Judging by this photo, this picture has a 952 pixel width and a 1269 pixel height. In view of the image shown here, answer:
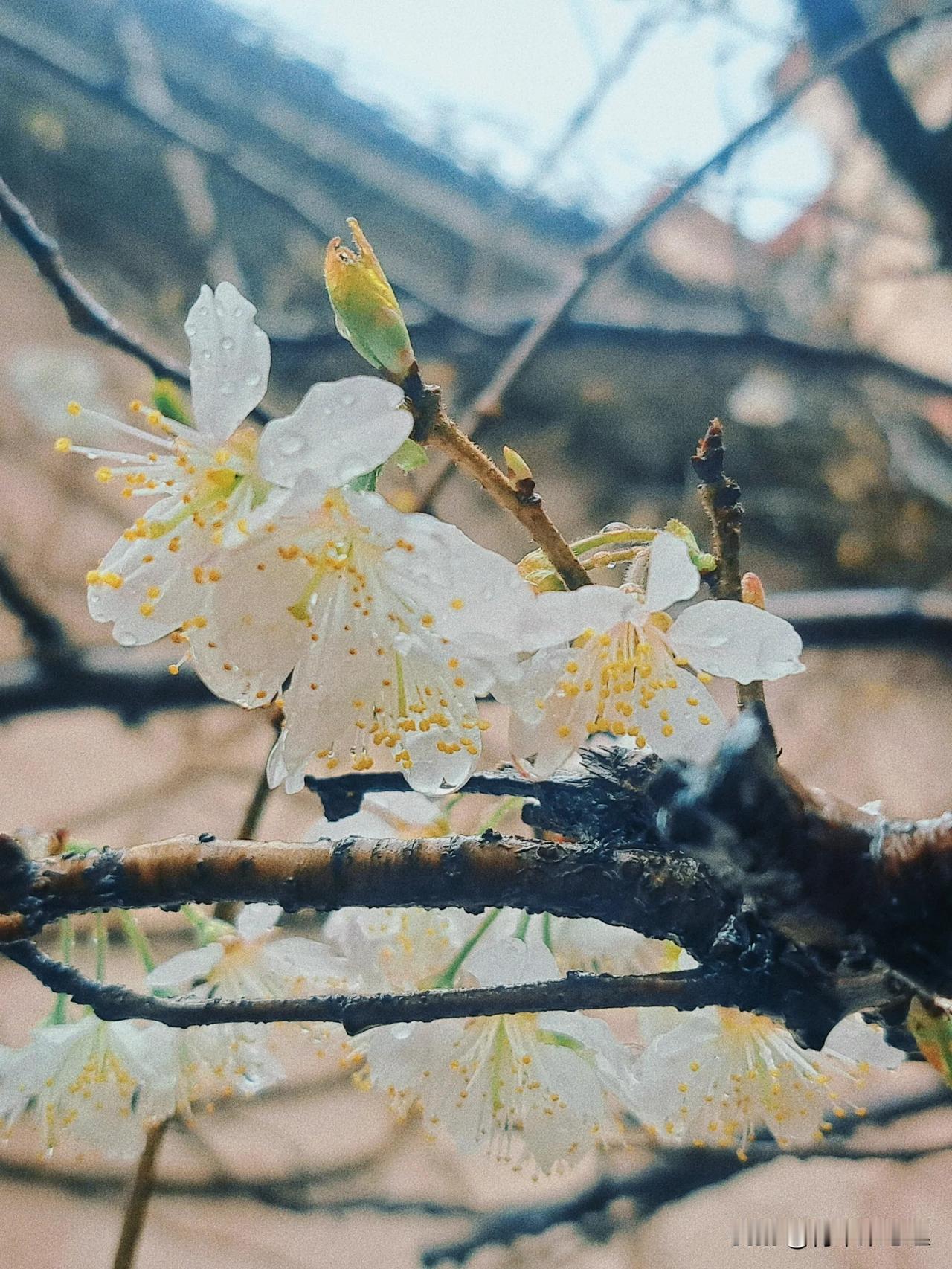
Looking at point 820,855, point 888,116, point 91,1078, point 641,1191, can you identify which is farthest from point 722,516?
point 888,116

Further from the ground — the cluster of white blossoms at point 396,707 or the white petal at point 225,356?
the white petal at point 225,356

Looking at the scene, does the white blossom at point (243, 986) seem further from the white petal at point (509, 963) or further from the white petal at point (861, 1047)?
the white petal at point (861, 1047)

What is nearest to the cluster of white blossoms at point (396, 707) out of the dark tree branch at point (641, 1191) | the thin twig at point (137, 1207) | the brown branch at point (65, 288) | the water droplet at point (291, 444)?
the water droplet at point (291, 444)

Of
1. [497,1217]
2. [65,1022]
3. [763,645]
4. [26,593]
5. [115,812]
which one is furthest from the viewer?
[115,812]

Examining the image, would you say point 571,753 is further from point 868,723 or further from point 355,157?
point 355,157

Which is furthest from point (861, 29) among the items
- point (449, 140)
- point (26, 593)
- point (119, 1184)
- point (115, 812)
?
point (119, 1184)

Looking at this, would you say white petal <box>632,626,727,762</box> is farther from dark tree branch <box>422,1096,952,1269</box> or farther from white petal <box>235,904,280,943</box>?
dark tree branch <box>422,1096,952,1269</box>

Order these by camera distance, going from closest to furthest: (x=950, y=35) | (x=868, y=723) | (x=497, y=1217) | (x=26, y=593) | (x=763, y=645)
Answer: (x=763, y=645) < (x=26, y=593) < (x=497, y=1217) < (x=868, y=723) < (x=950, y=35)
